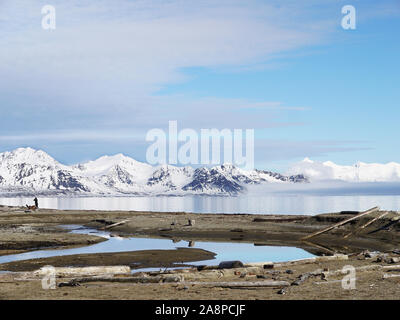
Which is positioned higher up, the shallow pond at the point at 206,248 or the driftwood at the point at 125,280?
the driftwood at the point at 125,280

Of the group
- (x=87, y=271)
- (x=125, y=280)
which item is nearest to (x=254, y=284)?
(x=125, y=280)

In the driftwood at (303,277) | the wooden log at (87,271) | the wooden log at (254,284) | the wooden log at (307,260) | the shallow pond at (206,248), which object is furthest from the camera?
the shallow pond at (206,248)

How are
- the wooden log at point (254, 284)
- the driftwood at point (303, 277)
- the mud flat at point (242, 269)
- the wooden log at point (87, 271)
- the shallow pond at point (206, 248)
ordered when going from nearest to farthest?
the mud flat at point (242, 269), the wooden log at point (254, 284), the driftwood at point (303, 277), the wooden log at point (87, 271), the shallow pond at point (206, 248)

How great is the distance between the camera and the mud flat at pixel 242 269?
21172 millimetres

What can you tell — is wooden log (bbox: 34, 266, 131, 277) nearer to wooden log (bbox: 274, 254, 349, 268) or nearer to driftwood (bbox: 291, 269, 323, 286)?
driftwood (bbox: 291, 269, 323, 286)

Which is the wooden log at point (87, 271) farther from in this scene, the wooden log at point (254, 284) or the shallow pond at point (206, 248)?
the shallow pond at point (206, 248)

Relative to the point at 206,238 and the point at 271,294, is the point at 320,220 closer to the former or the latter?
the point at 206,238

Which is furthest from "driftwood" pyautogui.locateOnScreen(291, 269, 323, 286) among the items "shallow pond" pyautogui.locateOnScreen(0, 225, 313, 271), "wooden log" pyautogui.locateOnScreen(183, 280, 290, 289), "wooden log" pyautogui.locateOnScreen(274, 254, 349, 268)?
"shallow pond" pyautogui.locateOnScreen(0, 225, 313, 271)

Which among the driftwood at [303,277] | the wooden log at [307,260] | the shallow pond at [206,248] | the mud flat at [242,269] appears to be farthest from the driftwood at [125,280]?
the shallow pond at [206,248]

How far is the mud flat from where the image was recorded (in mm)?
21172

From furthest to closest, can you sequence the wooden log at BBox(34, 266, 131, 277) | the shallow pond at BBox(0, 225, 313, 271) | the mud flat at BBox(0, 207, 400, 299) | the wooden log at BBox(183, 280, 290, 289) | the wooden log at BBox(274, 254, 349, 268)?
the shallow pond at BBox(0, 225, 313, 271) < the wooden log at BBox(274, 254, 349, 268) < the wooden log at BBox(34, 266, 131, 277) < the wooden log at BBox(183, 280, 290, 289) < the mud flat at BBox(0, 207, 400, 299)

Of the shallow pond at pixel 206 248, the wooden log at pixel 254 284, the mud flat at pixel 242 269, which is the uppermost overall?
the wooden log at pixel 254 284
